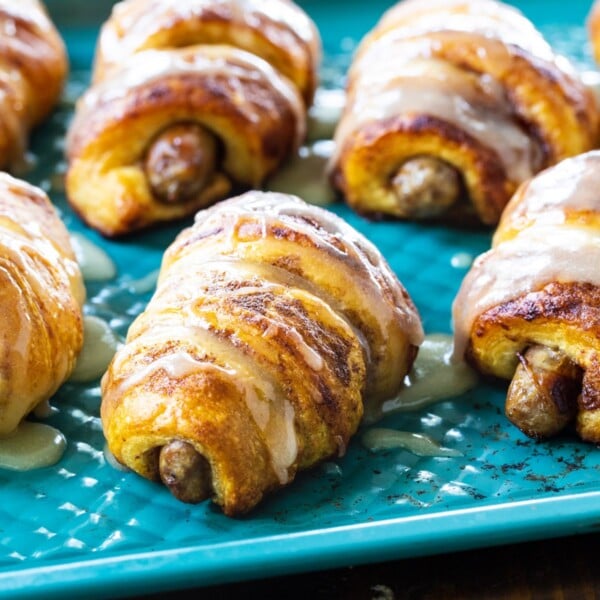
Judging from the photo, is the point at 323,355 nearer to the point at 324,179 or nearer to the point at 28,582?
the point at 28,582

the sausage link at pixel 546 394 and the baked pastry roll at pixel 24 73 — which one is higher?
the baked pastry roll at pixel 24 73

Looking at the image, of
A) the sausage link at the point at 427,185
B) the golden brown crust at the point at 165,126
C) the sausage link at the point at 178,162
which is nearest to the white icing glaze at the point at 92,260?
the golden brown crust at the point at 165,126

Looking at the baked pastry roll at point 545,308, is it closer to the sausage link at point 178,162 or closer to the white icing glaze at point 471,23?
the white icing glaze at point 471,23

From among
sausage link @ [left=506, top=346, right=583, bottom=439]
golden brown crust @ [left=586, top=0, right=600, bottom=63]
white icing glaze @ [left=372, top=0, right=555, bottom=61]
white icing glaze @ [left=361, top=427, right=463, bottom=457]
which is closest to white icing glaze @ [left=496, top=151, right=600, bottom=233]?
sausage link @ [left=506, top=346, right=583, bottom=439]

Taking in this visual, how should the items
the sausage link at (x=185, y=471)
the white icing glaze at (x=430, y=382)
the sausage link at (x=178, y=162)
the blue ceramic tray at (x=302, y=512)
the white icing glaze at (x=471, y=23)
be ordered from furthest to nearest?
the white icing glaze at (x=471, y=23) → the sausage link at (x=178, y=162) → the white icing glaze at (x=430, y=382) → the sausage link at (x=185, y=471) → the blue ceramic tray at (x=302, y=512)

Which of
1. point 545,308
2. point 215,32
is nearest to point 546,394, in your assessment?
point 545,308

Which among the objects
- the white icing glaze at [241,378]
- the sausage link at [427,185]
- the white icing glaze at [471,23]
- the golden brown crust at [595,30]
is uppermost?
the white icing glaze at [471,23]

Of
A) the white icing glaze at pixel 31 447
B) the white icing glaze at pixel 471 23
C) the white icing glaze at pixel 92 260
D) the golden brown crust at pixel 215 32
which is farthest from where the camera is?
the golden brown crust at pixel 215 32
